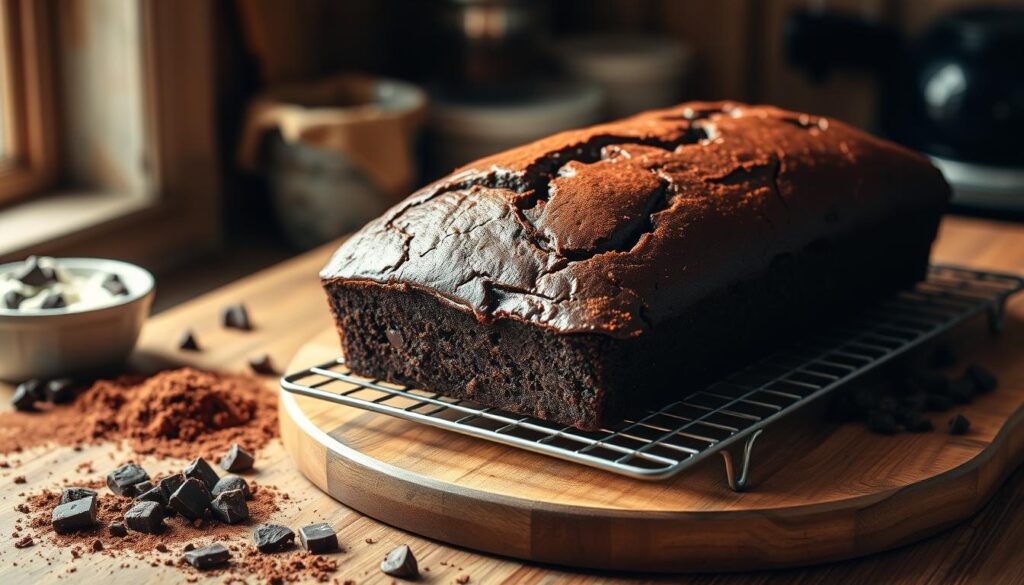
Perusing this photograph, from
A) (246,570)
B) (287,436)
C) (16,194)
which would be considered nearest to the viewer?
(246,570)

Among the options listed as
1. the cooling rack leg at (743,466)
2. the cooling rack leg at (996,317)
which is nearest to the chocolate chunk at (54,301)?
the cooling rack leg at (743,466)

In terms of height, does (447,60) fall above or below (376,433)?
above

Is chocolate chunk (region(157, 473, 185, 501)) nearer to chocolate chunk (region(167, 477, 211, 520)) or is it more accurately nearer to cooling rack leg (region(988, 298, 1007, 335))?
chocolate chunk (region(167, 477, 211, 520))

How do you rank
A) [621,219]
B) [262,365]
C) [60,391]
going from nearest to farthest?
[621,219] < [60,391] < [262,365]

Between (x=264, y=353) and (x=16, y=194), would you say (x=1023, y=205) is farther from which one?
(x=16, y=194)

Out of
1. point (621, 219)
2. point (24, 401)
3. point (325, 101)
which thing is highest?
point (621, 219)

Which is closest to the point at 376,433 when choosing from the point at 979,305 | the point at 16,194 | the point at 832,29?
the point at 979,305

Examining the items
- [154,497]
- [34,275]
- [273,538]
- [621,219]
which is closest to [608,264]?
[621,219]

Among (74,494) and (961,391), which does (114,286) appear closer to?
(74,494)
